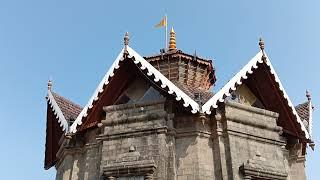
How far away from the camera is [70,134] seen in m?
16.7

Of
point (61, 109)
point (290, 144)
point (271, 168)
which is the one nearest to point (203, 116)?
point (271, 168)

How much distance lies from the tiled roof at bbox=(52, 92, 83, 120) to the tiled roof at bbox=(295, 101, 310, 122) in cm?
921

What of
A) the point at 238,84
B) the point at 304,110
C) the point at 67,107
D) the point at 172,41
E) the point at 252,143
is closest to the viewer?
the point at 252,143

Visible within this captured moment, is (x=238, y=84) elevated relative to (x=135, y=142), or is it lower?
elevated

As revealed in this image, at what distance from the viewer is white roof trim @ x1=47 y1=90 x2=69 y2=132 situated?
17609 mm

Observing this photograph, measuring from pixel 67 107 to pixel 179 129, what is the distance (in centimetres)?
529

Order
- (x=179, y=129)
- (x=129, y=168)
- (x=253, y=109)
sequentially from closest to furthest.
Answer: (x=129, y=168)
(x=179, y=129)
(x=253, y=109)

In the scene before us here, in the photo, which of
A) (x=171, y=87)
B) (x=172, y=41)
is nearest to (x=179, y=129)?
(x=171, y=87)

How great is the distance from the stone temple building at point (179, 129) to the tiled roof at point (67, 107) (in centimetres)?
7

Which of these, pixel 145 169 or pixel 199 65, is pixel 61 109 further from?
pixel 199 65

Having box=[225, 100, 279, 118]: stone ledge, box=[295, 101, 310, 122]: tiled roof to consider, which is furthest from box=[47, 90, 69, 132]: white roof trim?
box=[295, 101, 310, 122]: tiled roof

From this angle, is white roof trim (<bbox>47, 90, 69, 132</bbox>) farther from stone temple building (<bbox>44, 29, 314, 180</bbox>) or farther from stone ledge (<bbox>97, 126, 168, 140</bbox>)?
stone ledge (<bbox>97, 126, 168, 140</bbox>)

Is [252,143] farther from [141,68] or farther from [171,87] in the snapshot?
[141,68]

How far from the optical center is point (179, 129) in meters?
16.3
